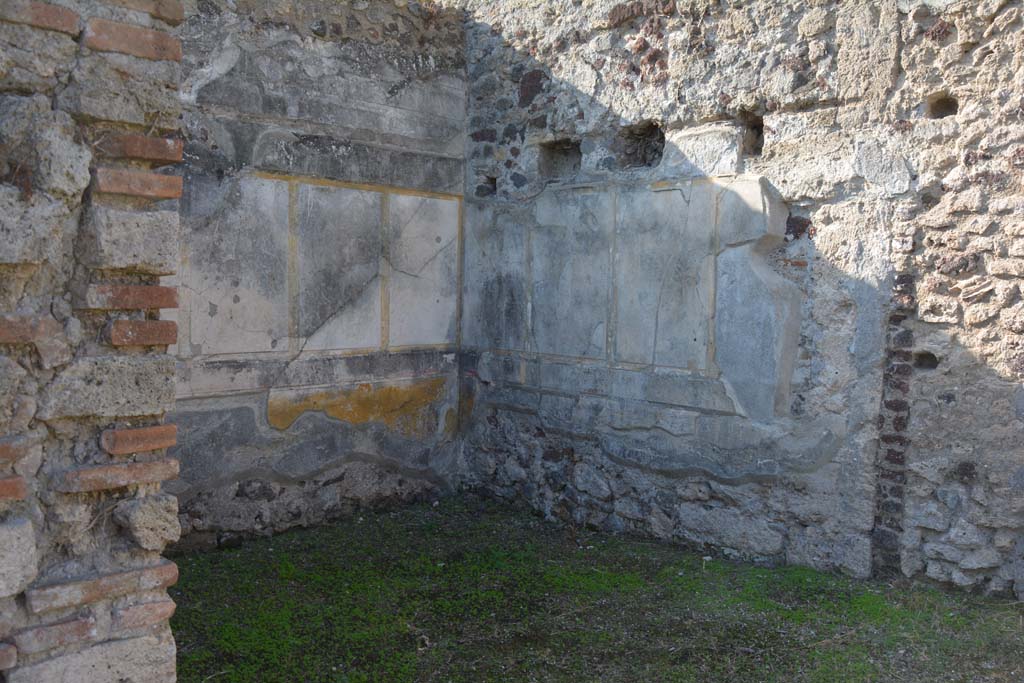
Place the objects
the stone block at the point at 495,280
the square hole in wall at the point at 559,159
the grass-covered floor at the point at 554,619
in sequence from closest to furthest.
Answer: the grass-covered floor at the point at 554,619 < the square hole in wall at the point at 559,159 < the stone block at the point at 495,280

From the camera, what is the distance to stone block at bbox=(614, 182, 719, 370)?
4508 mm

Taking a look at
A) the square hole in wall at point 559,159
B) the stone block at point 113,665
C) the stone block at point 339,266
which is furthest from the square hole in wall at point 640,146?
the stone block at point 113,665

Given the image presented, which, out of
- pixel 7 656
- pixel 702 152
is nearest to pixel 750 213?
pixel 702 152

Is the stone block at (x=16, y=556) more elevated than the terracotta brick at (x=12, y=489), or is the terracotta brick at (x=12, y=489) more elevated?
the terracotta brick at (x=12, y=489)

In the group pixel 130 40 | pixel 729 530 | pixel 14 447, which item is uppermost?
pixel 130 40

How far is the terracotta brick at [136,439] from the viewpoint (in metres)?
2.31

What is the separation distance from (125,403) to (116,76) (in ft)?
2.80

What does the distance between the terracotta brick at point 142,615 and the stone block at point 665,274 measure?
116 inches

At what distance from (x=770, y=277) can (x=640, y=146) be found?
119 cm

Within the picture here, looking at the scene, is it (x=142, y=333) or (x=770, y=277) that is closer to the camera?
(x=142, y=333)

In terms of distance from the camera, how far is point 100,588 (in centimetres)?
229

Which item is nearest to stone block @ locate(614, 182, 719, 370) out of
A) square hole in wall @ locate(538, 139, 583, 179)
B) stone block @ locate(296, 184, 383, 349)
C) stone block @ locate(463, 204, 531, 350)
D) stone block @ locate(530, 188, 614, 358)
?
stone block @ locate(530, 188, 614, 358)

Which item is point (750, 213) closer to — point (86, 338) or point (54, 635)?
point (86, 338)

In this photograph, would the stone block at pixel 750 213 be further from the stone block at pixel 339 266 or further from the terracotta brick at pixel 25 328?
the terracotta brick at pixel 25 328
